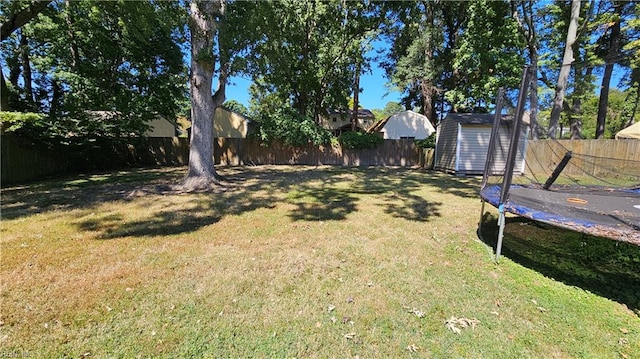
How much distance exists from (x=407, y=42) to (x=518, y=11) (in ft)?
17.0

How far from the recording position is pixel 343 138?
1572 cm

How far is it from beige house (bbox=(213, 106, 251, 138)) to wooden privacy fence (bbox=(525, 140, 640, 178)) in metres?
16.6

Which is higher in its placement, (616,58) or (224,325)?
(616,58)

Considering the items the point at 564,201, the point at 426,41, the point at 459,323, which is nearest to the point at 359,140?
the point at 426,41

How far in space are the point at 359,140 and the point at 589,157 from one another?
9.20 metres

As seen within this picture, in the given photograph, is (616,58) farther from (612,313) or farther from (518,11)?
(518,11)

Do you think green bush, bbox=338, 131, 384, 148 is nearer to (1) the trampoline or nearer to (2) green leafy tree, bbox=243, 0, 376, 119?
(2) green leafy tree, bbox=243, 0, 376, 119

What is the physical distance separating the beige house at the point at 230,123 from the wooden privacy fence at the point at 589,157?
1658 centimetres

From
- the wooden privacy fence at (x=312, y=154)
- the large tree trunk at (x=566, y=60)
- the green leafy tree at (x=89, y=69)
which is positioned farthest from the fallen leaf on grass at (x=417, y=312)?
the wooden privacy fence at (x=312, y=154)

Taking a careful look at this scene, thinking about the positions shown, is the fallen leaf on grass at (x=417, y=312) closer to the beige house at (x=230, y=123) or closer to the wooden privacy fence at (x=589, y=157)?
the wooden privacy fence at (x=589, y=157)

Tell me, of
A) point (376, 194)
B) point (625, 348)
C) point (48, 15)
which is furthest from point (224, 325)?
point (48, 15)

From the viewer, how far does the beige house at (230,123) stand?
808 inches

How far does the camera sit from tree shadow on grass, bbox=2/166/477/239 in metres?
4.59

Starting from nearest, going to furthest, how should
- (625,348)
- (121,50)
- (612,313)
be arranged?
(625,348)
(612,313)
(121,50)
